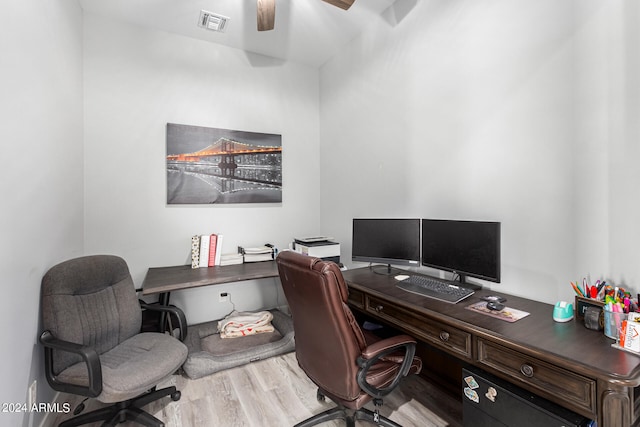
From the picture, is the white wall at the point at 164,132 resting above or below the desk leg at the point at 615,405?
above

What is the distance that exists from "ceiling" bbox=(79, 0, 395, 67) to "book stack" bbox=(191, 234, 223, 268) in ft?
6.69

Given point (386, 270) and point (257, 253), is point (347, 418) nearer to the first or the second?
point (386, 270)

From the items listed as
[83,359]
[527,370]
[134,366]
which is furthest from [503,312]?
[83,359]

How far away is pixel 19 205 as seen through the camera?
147cm

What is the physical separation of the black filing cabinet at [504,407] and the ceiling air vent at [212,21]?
3.30 meters

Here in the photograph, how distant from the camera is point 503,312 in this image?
4.89 ft

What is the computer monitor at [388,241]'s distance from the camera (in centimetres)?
221

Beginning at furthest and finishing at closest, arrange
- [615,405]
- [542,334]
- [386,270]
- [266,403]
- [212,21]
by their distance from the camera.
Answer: [212,21] → [386,270] → [266,403] → [542,334] → [615,405]

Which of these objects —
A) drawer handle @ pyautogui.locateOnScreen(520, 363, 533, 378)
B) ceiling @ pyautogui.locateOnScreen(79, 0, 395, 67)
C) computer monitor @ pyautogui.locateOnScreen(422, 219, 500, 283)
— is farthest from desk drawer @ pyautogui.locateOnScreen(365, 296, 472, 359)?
ceiling @ pyautogui.locateOnScreen(79, 0, 395, 67)

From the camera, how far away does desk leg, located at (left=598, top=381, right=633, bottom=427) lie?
97 centimetres

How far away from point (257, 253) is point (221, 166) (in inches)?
39.7

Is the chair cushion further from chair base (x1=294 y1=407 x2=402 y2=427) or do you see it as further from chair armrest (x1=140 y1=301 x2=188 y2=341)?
chair base (x1=294 y1=407 x2=402 y2=427)

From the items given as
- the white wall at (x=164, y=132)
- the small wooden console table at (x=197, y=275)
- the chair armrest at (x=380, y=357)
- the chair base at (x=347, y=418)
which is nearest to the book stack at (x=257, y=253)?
the small wooden console table at (x=197, y=275)

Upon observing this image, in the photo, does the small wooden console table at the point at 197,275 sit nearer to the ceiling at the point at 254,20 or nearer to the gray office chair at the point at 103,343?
the gray office chair at the point at 103,343
